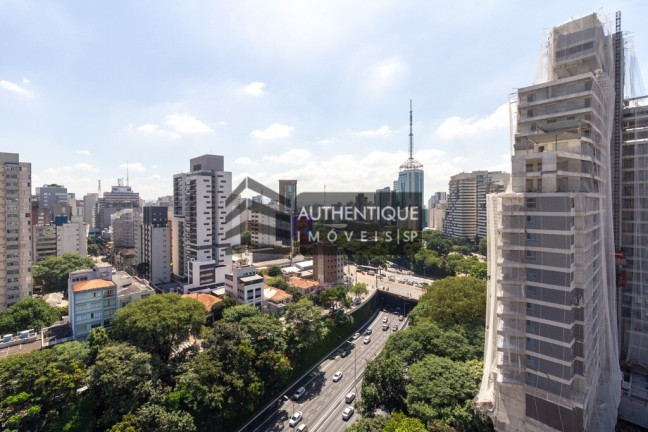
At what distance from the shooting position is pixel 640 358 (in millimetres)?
22781

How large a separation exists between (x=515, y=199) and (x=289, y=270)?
134 ft

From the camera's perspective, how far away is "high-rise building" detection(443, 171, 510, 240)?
7675 cm

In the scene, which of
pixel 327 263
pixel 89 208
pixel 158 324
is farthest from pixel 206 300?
pixel 89 208

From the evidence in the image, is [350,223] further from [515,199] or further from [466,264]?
[515,199]

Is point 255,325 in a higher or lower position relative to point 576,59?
lower

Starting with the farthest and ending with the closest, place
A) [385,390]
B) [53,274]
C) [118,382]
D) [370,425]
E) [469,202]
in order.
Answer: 1. [469,202]
2. [53,274]
3. [385,390]
4. [118,382]
5. [370,425]

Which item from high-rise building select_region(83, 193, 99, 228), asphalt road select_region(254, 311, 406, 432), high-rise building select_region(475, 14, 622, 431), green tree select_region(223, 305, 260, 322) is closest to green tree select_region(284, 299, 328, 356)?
asphalt road select_region(254, 311, 406, 432)

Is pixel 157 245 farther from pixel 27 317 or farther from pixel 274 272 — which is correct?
pixel 27 317

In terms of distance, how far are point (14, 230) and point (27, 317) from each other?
33.8 feet

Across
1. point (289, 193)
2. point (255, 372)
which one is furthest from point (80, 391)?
point (289, 193)

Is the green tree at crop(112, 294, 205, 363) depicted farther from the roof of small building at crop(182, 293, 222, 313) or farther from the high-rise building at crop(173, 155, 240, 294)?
the high-rise building at crop(173, 155, 240, 294)

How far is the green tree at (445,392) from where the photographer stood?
17750 millimetres

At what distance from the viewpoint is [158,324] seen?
23.2 m

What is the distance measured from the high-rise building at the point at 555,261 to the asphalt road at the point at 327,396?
1133 cm
